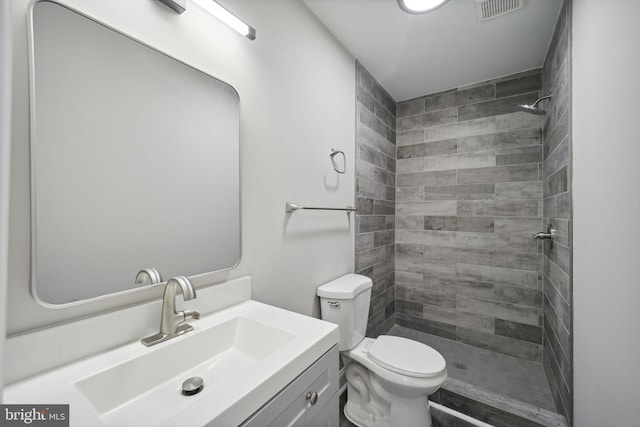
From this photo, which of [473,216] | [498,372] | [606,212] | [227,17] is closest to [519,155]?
[473,216]

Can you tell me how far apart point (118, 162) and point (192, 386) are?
0.73 metres

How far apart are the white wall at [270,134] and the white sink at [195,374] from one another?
16cm

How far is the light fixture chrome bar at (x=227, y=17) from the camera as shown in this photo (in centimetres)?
101

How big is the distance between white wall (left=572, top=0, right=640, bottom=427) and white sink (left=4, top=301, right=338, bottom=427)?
3.16 feet

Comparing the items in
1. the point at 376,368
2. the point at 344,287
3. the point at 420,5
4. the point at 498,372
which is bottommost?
the point at 498,372

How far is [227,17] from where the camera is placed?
107 cm

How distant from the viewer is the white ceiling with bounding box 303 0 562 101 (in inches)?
62.9

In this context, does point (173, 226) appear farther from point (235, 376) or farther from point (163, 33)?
point (163, 33)

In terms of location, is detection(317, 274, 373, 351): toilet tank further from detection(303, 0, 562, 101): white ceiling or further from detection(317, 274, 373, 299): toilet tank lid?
detection(303, 0, 562, 101): white ceiling

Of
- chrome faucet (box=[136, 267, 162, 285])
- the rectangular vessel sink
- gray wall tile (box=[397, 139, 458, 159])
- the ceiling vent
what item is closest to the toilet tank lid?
the rectangular vessel sink

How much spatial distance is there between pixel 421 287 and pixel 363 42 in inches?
88.6

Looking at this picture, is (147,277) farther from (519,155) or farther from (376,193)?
(519,155)

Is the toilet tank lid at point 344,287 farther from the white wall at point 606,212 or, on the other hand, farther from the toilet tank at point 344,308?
the white wall at point 606,212

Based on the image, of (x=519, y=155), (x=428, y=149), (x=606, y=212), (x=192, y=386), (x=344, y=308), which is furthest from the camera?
(x=428, y=149)
